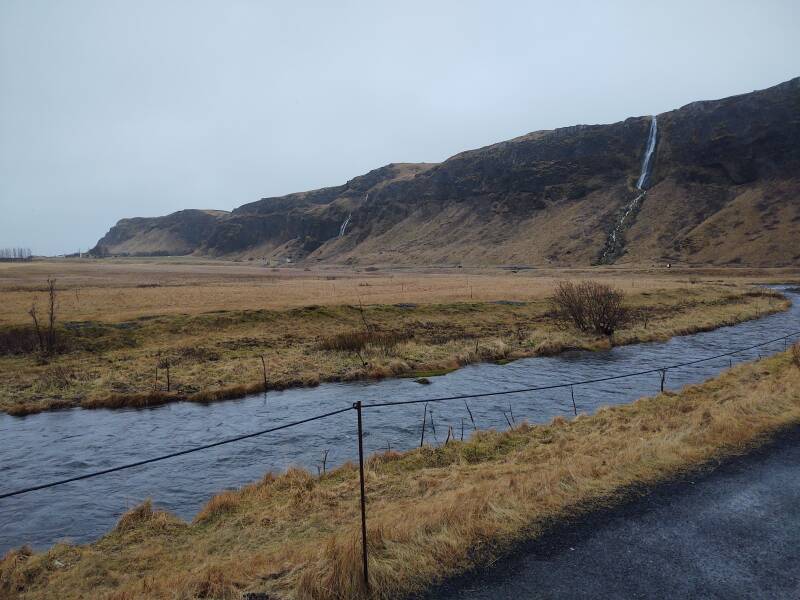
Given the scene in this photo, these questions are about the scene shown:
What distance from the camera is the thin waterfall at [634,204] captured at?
12638cm

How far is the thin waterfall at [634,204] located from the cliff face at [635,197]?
31.2 inches

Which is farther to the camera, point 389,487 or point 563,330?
point 563,330

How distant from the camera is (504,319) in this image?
41.8 meters

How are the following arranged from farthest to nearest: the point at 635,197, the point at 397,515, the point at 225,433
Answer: the point at 635,197 < the point at 225,433 < the point at 397,515

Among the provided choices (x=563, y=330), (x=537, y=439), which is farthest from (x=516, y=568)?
(x=563, y=330)

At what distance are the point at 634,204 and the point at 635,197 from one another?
5257 millimetres

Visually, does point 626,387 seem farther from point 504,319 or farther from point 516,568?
point 504,319

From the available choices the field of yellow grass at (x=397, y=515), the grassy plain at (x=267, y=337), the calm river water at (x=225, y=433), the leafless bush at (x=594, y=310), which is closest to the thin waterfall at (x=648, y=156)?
the grassy plain at (x=267, y=337)

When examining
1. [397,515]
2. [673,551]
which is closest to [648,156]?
[673,551]

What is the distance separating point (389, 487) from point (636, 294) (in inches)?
1923

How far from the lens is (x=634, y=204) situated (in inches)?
5817

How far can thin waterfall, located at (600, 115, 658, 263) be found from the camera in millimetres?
126375

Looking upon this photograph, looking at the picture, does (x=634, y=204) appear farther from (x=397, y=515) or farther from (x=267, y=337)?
(x=397, y=515)

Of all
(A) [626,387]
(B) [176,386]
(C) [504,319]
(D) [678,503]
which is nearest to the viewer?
(D) [678,503]
